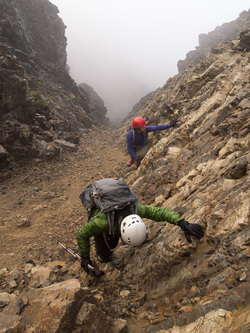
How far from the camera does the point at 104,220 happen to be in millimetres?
4309

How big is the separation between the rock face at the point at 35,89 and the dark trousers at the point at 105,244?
8790 millimetres

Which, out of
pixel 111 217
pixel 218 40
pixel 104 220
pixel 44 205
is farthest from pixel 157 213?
pixel 218 40

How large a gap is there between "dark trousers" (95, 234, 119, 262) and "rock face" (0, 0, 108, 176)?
346 inches

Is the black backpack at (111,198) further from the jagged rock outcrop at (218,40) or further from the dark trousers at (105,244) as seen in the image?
the jagged rock outcrop at (218,40)

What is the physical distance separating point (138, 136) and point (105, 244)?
21.0 ft

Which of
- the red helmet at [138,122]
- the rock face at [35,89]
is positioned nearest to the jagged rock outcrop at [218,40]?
the rock face at [35,89]

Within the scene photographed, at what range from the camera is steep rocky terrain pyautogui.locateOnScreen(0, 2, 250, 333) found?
3.05 m

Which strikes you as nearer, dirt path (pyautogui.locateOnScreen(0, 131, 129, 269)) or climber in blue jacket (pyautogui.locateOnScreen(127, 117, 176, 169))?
dirt path (pyautogui.locateOnScreen(0, 131, 129, 269))

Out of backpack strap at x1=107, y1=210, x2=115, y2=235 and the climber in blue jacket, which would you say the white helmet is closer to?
backpack strap at x1=107, y1=210, x2=115, y2=235

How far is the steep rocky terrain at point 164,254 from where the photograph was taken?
3.05m

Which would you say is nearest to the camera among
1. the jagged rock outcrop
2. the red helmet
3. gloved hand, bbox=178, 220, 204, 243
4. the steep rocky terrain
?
the steep rocky terrain

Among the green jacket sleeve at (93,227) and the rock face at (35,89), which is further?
the rock face at (35,89)

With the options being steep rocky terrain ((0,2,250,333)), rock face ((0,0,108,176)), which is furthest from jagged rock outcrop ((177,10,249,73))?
steep rocky terrain ((0,2,250,333))

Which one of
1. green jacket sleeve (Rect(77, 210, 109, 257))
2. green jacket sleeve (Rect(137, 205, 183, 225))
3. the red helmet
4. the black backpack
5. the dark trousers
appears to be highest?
the red helmet
